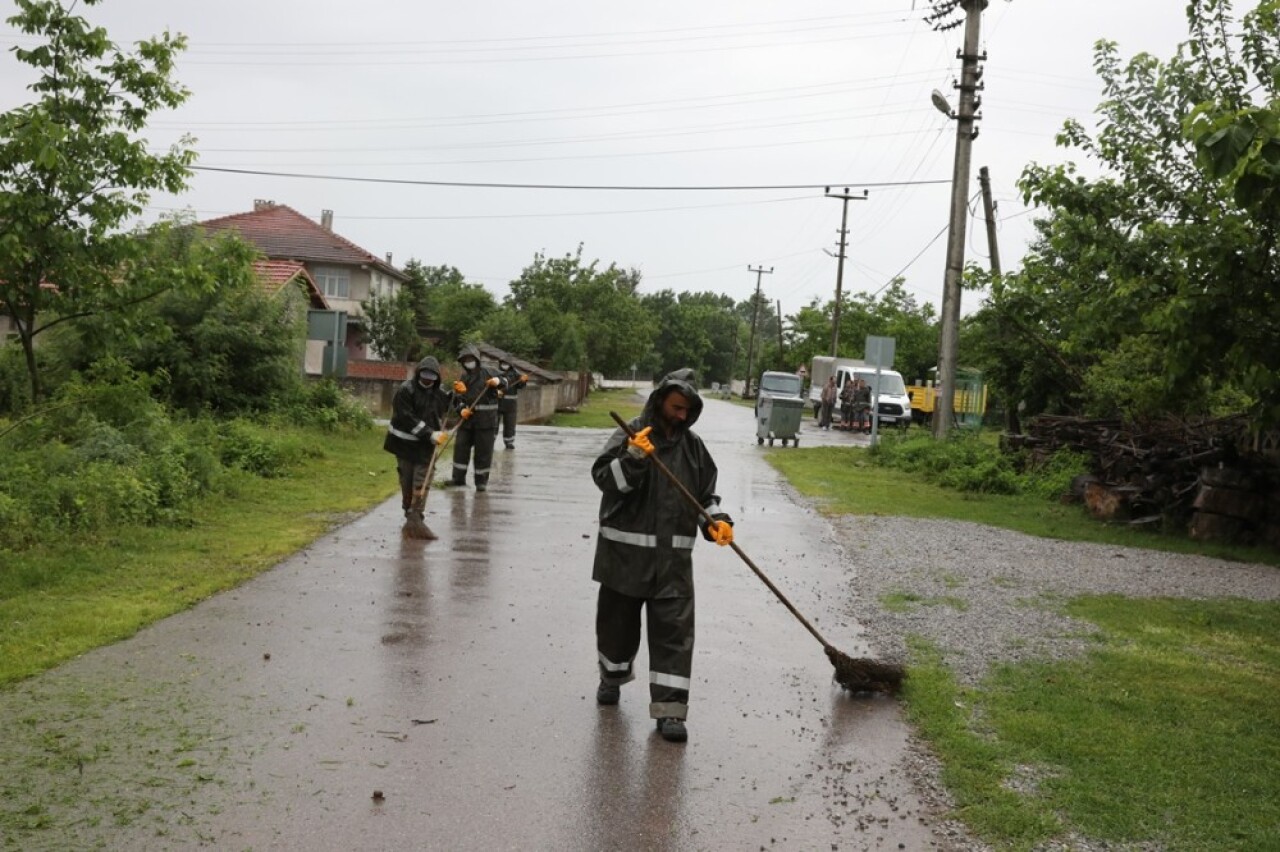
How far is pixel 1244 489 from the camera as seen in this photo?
1498 centimetres

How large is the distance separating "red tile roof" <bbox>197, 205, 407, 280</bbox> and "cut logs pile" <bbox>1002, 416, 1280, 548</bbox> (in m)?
46.4

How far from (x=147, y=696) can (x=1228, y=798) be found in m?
A: 4.97

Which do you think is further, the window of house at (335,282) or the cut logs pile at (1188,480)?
the window of house at (335,282)

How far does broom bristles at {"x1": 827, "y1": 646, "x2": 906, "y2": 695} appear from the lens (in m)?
7.01

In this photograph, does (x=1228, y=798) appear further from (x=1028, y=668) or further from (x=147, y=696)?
(x=147, y=696)

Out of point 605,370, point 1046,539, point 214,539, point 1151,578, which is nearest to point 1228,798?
point 1151,578

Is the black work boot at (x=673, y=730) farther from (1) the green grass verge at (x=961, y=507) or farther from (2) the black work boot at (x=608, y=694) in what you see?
(1) the green grass verge at (x=961, y=507)

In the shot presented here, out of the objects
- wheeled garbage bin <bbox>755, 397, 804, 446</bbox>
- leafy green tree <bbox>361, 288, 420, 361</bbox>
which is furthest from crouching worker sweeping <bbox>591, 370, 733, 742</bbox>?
leafy green tree <bbox>361, 288, 420, 361</bbox>

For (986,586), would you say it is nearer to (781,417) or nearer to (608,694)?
(608,694)

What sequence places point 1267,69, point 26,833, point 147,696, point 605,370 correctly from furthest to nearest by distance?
1. point 605,370
2. point 1267,69
3. point 147,696
4. point 26,833

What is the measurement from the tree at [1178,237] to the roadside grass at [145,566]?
21.3 ft

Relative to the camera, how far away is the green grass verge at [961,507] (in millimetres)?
14781

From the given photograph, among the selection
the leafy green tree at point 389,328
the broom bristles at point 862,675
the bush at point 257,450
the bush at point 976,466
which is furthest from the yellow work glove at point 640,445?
the leafy green tree at point 389,328

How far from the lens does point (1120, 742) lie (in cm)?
616
